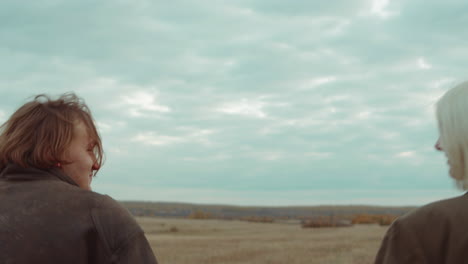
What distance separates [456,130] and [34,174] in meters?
1.82

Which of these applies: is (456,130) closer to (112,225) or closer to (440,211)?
(440,211)

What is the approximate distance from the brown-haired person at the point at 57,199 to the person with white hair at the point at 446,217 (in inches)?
43.9

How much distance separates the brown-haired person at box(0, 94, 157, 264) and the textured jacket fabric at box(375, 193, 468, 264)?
3.59 feet

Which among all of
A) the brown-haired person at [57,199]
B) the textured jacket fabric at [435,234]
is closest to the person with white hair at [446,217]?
the textured jacket fabric at [435,234]

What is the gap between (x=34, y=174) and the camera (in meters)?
2.75

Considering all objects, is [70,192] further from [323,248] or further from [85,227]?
[323,248]

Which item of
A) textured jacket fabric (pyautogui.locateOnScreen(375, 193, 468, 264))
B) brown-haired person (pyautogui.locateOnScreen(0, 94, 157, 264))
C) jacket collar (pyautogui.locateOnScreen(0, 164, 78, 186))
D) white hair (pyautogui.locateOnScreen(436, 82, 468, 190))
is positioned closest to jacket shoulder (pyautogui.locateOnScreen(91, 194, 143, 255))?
brown-haired person (pyautogui.locateOnScreen(0, 94, 157, 264))

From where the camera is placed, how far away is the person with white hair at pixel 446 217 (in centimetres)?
263

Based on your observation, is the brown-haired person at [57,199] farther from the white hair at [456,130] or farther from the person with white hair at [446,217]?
the white hair at [456,130]

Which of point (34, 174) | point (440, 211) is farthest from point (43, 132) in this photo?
point (440, 211)

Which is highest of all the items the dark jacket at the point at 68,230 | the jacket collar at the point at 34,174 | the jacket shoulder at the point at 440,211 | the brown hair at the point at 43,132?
the brown hair at the point at 43,132

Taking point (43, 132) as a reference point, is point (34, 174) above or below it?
below

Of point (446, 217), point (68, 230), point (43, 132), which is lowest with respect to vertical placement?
point (68, 230)

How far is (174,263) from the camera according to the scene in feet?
47.4
